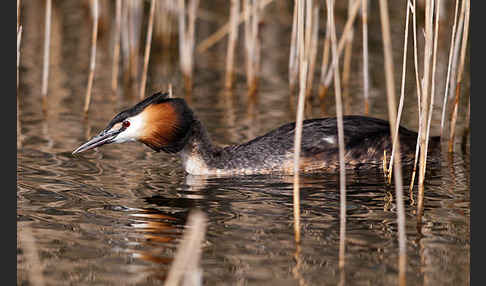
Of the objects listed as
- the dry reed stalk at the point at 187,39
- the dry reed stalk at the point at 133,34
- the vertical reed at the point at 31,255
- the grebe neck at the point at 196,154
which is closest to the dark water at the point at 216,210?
the vertical reed at the point at 31,255

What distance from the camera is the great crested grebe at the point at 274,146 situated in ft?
28.3

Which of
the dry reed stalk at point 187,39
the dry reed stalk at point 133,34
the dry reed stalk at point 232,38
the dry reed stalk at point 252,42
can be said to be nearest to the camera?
the dry reed stalk at point 252,42

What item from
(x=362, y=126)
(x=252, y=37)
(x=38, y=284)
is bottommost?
(x=38, y=284)

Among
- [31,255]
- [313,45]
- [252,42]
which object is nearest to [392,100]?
[31,255]

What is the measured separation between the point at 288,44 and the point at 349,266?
32.5 feet

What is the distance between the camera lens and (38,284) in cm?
542

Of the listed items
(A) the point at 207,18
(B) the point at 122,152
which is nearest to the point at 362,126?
(B) the point at 122,152

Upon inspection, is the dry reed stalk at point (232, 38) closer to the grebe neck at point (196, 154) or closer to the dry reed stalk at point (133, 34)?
the dry reed stalk at point (133, 34)

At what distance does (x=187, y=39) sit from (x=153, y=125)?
360 cm

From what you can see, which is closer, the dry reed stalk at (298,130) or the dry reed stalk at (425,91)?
the dry reed stalk at (298,130)

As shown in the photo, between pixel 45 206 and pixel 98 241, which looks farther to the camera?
pixel 45 206

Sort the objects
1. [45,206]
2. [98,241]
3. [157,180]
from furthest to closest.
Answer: [157,180] → [45,206] → [98,241]

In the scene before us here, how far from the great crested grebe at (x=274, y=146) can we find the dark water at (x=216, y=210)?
20cm

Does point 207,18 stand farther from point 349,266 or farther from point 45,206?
point 349,266
